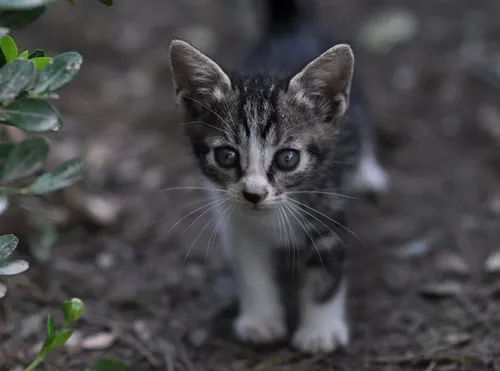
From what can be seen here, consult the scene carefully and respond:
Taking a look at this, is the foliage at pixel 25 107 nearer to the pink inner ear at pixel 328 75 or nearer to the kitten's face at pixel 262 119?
the kitten's face at pixel 262 119

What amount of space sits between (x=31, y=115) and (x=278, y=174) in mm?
1019

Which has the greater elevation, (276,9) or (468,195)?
(276,9)

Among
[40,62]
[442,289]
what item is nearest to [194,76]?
[40,62]

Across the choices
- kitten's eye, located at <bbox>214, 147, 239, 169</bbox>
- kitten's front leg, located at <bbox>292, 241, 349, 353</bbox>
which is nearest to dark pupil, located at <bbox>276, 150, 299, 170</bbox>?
kitten's eye, located at <bbox>214, 147, 239, 169</bbox>

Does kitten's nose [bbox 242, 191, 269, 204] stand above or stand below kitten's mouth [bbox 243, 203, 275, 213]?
above

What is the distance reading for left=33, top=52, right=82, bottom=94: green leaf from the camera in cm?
212

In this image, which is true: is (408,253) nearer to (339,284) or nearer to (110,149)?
(339,284)

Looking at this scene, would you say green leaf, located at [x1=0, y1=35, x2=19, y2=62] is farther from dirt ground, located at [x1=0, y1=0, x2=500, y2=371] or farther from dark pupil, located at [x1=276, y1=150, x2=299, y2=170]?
dirt ground, located at [x1=0, y1=0, x2=500, y2=371]

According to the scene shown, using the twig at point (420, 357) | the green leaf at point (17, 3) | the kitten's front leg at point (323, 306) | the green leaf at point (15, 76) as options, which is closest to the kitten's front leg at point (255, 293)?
the kitten's front leg at point (323, 306)

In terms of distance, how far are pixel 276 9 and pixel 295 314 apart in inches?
70.8

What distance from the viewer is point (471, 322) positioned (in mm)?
3256

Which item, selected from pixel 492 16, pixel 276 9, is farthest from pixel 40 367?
pixel 492 16

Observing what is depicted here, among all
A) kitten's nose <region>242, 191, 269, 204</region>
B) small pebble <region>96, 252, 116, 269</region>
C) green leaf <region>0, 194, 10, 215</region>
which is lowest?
small pebble <region>96, 252, 116, 269</region>

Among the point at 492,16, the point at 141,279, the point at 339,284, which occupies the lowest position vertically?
the point at 141,279
